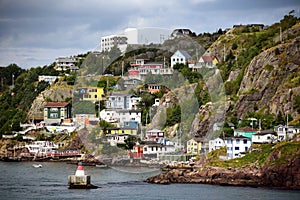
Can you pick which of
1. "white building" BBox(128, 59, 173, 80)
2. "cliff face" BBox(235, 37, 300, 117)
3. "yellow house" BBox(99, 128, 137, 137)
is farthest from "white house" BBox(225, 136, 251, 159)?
"white building" BBox(128, 59, 173, 80)

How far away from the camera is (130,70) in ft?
184

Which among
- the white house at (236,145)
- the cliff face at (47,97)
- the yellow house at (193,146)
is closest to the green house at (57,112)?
the cliff face at (47,97)

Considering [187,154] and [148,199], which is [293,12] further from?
[148,199]

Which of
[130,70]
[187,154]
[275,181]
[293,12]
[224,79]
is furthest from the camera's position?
[130,70]

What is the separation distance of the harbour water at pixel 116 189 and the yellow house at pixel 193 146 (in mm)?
3709

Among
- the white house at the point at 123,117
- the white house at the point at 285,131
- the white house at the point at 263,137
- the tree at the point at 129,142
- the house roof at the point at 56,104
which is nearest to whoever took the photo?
the white house at the point at 285,131

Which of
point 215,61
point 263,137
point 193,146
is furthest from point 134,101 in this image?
point 263,137

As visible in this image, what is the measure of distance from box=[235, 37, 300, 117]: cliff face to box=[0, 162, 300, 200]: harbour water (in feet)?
23.8

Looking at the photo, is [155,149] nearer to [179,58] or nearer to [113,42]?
[179,58]

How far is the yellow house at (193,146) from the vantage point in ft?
135

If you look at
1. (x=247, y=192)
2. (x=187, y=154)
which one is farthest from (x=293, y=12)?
(x=247, y=192)

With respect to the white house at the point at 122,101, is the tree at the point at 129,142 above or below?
below

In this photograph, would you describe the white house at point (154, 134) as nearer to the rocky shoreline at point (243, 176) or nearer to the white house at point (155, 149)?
the white house at point (155, 149)

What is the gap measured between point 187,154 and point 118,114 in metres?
10.2
